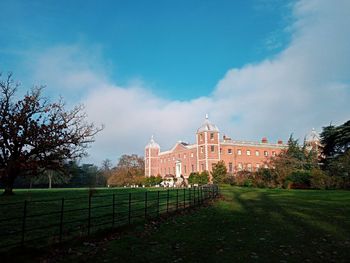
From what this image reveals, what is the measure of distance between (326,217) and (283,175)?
2865 centimetres

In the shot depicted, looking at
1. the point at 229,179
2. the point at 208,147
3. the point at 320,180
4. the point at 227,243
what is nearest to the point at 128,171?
the point at 208,147

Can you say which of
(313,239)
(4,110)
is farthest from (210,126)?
(313,239)

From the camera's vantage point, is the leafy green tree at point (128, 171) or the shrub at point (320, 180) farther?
the leafy green tree at point (128, 171)

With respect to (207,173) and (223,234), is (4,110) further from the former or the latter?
(207,173)

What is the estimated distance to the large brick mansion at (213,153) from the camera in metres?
62.8

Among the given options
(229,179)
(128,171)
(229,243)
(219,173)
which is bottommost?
(229,243)

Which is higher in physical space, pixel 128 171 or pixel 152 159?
pixel 152 159

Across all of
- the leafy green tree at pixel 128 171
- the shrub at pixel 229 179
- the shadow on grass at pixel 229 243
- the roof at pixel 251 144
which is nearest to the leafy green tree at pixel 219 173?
the shrub at pixel 229 179

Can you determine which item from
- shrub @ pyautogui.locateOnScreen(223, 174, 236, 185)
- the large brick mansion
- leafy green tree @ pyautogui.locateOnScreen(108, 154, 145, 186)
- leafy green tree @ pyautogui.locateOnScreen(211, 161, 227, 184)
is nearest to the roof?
the large brick mansion

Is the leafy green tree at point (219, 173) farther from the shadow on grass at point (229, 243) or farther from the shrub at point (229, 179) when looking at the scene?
the shadow on grass at point (229, 243)

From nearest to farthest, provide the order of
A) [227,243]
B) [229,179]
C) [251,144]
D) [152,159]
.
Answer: [227,243] < [229,179] < [251,144] < [152,159]

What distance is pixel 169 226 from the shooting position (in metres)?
10.5

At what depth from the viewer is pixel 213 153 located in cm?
6262

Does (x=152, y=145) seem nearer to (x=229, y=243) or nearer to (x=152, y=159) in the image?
(x=152, y=159)
